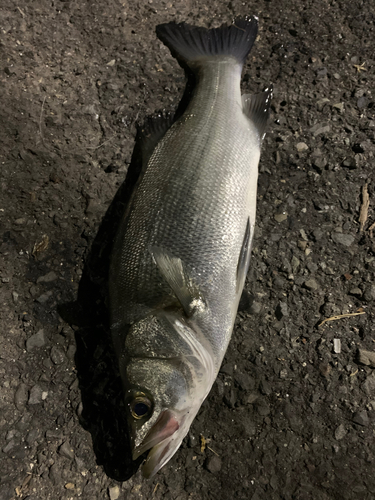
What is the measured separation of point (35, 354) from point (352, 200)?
8.76 ft

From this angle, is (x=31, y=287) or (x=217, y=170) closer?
(x=217, y=170)

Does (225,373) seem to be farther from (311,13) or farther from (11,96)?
(311,13)

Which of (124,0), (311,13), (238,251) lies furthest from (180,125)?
(311,13)

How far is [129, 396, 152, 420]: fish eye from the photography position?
189 cm

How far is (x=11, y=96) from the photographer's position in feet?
9.60

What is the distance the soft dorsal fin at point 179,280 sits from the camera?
208 centimetres

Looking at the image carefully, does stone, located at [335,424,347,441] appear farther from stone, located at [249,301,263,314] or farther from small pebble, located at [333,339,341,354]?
stone, located at [249,301,263,314]

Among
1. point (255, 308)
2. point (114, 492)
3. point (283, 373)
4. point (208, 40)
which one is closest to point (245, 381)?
point (283, 373)

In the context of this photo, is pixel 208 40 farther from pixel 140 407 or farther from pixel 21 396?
pixel 21 396

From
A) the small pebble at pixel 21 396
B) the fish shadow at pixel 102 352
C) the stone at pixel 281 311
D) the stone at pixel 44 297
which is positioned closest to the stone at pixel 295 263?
the stone at pixel 281 311

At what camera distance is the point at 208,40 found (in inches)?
121

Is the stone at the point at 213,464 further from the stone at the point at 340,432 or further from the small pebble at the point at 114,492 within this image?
the stone at the point at 340,432

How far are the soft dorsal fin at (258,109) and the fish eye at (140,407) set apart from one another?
210 cm

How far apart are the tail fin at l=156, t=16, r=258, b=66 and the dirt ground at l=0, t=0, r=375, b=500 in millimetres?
125
